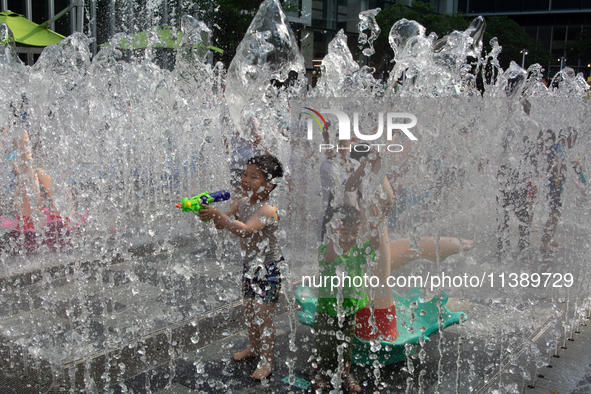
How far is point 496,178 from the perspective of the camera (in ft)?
14.5

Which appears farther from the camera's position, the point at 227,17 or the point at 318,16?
the point at 318,16

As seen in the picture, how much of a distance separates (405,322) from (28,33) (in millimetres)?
9399

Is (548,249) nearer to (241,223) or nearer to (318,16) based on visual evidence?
(241,223)

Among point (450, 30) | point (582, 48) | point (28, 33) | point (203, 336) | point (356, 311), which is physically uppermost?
point (450, 30)

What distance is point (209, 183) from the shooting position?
272 inches

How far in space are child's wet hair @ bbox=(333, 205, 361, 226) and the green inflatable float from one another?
1.98 ft

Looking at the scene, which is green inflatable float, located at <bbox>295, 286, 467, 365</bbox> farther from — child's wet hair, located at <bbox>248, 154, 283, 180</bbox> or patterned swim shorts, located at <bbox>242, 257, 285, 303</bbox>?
child's wet hair, located at <bbox>248, 154, 283, 180</bbox>

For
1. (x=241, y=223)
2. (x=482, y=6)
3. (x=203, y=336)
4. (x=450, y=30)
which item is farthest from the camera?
(x=482, y=6)

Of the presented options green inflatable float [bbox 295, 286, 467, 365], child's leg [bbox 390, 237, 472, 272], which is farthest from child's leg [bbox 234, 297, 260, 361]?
child's leg [bbox 390, 237, 472, 272]

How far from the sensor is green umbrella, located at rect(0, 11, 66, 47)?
9.34 m

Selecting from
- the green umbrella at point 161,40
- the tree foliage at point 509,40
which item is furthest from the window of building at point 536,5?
the green umbrella at point 161,40

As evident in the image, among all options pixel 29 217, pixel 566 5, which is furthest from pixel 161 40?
pixel 566 5

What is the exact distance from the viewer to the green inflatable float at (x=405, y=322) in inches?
103

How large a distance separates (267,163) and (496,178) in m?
2.57
